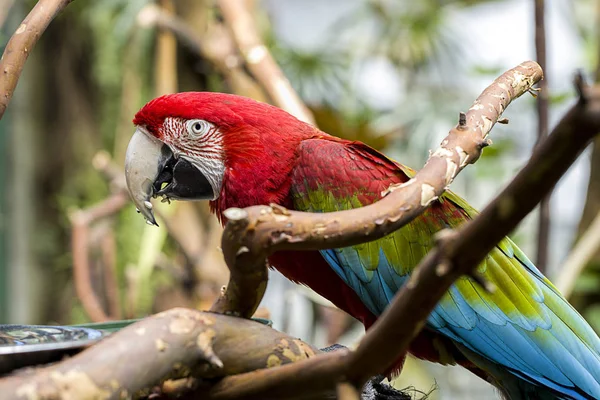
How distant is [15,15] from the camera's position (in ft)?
12.2

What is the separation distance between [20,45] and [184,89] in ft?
6.38

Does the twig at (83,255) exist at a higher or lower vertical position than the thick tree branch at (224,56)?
lower

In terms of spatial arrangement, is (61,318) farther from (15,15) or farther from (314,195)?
(314,195)

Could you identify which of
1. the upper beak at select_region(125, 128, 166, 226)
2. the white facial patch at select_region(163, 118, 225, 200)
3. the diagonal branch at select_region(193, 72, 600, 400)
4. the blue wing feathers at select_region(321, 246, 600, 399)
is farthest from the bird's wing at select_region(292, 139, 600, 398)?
the diagonal branch at select_region(193, 72, 600, 400)

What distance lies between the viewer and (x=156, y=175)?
123 cm

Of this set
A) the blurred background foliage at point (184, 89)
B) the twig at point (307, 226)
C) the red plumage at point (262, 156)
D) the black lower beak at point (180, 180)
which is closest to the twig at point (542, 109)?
the red plumage at point (262, 156)

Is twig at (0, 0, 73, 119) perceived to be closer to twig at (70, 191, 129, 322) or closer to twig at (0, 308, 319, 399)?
twig at (0, 308, 319, 399)

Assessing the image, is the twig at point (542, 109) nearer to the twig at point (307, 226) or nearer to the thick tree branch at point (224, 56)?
the thick tree branch at point (224, 56)

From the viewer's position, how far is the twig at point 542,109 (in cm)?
170

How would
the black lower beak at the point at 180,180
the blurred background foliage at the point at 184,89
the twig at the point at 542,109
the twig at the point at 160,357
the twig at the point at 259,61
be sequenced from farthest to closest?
the blurred background foliage at the point at 184,89 < the twig at the point at 259,61 < the twig at the point at 542,109 < the black lower beak at the point at 180,180 < the twig at the point at 160,357

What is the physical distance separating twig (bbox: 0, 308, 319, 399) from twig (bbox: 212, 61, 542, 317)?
39mm

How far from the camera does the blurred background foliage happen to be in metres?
A: 2.87

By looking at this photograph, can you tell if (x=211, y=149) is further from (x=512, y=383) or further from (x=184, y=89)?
(x=184, y=89)

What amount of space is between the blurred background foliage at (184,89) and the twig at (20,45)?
5.20ft
